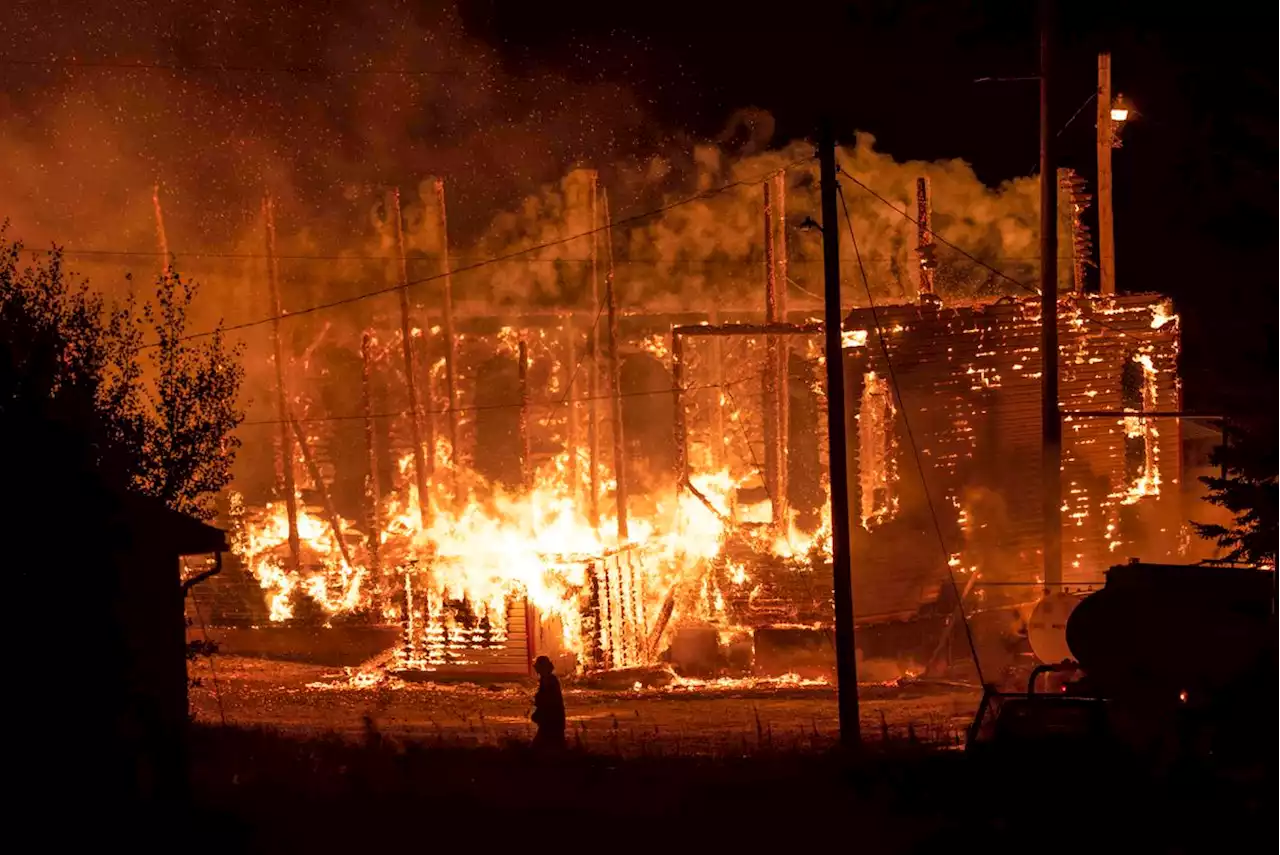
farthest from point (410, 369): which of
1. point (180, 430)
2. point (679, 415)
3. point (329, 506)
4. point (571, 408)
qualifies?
point (180, 430)

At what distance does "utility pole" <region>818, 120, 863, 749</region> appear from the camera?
14797 mm

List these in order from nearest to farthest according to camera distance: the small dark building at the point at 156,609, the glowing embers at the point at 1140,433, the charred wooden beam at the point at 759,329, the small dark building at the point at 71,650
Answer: the small dark building at the point at 71,650, the small dark building at the point at 156,609, the charred wooden beam at the point at 759,329, the glowing embers at the point at 1140,433

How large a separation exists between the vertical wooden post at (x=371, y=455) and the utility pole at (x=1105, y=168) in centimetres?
1715

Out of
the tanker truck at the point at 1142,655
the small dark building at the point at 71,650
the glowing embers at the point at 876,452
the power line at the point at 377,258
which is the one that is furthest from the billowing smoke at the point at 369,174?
the small dark building at the point at 71,650

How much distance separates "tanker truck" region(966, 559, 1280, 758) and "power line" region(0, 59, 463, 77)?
80.6 feet

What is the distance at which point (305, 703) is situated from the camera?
21.8 meters

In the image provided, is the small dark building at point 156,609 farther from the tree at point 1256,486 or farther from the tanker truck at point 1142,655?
the tree at point 1256,486

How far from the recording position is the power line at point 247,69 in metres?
34.3

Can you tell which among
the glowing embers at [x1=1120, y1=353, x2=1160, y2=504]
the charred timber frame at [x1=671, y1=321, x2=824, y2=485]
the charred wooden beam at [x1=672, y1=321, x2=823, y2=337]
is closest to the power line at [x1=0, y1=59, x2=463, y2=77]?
the charred timber frame at [x1=671, y1=321, x2=824, y2=485]

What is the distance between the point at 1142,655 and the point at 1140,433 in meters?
11.3

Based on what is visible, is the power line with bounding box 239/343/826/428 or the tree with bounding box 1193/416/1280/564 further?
the power line with bounding box 239/343/826/428

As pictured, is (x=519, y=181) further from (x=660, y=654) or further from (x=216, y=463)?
(x=216, y=463)

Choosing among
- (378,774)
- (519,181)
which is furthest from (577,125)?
(378,774)

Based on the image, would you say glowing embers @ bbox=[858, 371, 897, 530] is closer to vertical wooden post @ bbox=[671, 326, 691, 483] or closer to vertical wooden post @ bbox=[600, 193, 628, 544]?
vertical wooden post @ bbox=[671, 326, 691, 483]
